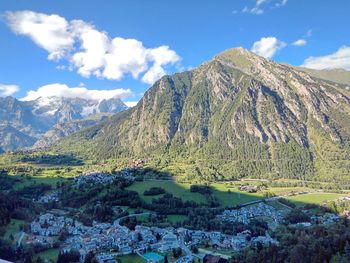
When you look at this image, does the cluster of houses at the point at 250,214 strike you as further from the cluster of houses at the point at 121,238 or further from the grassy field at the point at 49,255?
the grassy field at the point at 49,255

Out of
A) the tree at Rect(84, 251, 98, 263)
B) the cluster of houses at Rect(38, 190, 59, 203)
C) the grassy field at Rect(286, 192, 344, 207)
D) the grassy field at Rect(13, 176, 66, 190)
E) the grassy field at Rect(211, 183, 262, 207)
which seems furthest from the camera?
the grassy field at Rect(13, 176, 66, 190)

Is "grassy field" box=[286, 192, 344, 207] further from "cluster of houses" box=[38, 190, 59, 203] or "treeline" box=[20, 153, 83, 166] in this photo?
"treeline" box=[20, 153, 83, 166]

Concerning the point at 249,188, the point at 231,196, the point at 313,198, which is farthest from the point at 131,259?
the point at 249,188

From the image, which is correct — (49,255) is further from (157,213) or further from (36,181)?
(36,181)

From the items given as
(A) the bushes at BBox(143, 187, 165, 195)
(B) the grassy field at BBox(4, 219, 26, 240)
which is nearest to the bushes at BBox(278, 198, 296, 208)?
(A) the bushes at BBox(143, 187, 165, 195)

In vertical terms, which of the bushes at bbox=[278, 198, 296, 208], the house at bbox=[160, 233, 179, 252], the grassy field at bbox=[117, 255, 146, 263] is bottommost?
the grassy field at bbox=[117, 255, 146, 263]

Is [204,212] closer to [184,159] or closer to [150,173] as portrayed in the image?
[150,173]

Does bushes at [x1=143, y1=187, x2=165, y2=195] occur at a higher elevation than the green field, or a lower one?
higher

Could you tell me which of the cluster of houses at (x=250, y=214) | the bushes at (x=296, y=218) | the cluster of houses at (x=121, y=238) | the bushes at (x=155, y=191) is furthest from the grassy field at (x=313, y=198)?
the cluster of houses at (x=121, y=238)
